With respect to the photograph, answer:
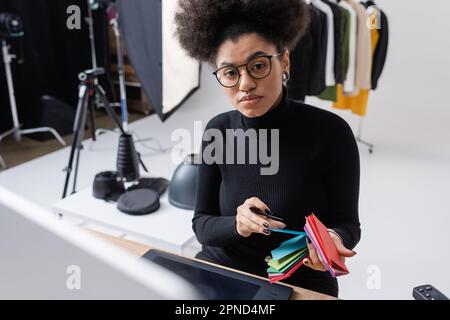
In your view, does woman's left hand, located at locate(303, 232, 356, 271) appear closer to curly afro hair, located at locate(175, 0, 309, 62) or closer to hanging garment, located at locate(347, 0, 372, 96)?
curly afro hair, located at locate(175, 0, 309, 62)

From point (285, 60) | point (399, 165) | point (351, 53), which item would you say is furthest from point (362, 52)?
point (285, 60)

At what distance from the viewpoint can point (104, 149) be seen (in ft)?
12.1

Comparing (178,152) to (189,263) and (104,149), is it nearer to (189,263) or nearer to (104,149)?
(104,149)

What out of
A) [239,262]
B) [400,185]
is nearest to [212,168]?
[239,262]

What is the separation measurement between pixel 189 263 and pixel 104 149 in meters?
2.94

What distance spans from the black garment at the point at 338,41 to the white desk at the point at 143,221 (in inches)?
74.3

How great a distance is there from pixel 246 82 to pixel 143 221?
636 mm

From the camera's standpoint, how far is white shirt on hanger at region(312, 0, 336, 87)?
2.83 m

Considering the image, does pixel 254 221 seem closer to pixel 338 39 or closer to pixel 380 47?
pixel 338 39

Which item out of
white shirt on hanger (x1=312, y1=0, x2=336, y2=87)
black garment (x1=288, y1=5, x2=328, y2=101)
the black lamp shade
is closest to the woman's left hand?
the black lamp shade

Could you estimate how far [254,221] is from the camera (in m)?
0.88

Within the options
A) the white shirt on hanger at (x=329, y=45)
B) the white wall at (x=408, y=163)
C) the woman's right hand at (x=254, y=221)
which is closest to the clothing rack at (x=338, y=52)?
the white shirt on hanger at (x=329, y=45)

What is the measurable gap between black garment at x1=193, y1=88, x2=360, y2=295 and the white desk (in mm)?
171

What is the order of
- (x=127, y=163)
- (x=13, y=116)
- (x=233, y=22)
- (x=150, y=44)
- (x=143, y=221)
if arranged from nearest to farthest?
(x=233, y=22) < (x=143, y=221) < (x=127, y=163) < (x=150, y=44) < (x=13, y=116)
